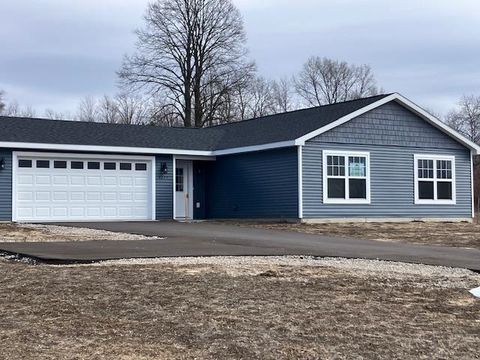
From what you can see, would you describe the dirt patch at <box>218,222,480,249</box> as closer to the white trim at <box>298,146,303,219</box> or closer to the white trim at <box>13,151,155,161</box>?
the white trim at <box>298,146,303,219</box>

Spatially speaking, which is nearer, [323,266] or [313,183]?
[323,266]

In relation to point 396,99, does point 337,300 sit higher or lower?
lower

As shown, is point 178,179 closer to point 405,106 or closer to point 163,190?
point 163,190

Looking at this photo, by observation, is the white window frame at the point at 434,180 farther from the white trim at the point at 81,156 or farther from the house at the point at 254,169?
the white trim at the point at 81,156

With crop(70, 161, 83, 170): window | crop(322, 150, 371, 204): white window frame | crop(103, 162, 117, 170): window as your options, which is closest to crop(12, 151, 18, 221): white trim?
crop(70, 161, 83, 170): window

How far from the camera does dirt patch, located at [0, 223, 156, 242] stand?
14969mm

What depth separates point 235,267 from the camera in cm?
1026

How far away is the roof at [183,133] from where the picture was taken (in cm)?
2261

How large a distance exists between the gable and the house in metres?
0.04

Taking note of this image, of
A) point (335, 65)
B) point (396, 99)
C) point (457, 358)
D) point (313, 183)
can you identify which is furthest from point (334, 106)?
point (335, 65)

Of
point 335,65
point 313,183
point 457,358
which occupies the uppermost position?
point 335,65

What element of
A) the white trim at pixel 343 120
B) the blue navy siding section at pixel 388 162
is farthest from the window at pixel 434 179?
the white trim at pixel 343 120

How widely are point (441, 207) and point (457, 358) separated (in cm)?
2062

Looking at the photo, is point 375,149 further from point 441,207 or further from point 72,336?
point 72,336
